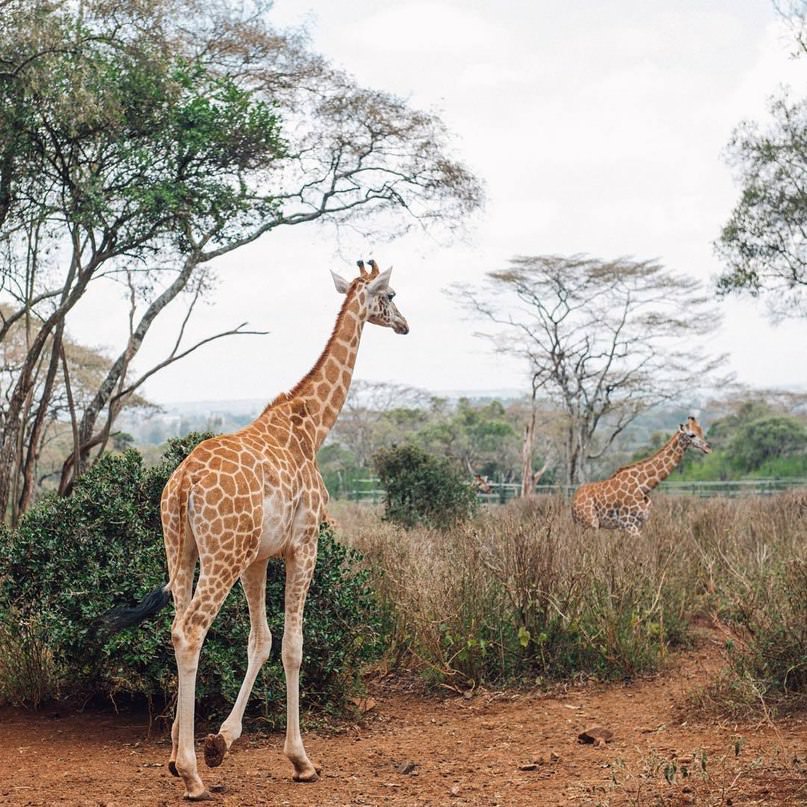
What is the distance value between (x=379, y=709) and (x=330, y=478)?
3402 centimetres

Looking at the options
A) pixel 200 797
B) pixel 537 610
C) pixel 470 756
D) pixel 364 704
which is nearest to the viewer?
pixel 200 797


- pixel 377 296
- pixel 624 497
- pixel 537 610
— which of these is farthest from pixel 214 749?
pixel 624 497

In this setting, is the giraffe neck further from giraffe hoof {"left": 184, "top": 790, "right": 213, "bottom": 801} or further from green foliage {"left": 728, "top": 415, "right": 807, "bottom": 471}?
green foliage {"left": 728, "top": 415, "right": 807, "bottom": 471}

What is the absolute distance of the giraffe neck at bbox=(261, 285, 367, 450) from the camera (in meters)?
6.42

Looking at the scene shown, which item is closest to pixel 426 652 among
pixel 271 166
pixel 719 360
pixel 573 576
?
pixel 573 576

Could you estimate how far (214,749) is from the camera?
5.44m

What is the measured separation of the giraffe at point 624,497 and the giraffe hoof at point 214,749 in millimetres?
9940

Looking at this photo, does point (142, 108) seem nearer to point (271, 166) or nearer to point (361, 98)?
point (271, 166)

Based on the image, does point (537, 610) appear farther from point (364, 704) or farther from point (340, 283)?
point (340, 283)

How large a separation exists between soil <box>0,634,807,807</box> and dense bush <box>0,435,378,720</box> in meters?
0.34

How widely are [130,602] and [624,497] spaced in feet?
32.1

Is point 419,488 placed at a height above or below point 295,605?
above

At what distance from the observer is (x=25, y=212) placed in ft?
42.1

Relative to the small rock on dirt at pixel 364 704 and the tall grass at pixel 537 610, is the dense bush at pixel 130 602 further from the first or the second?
the tall grass at pixel 537 610
